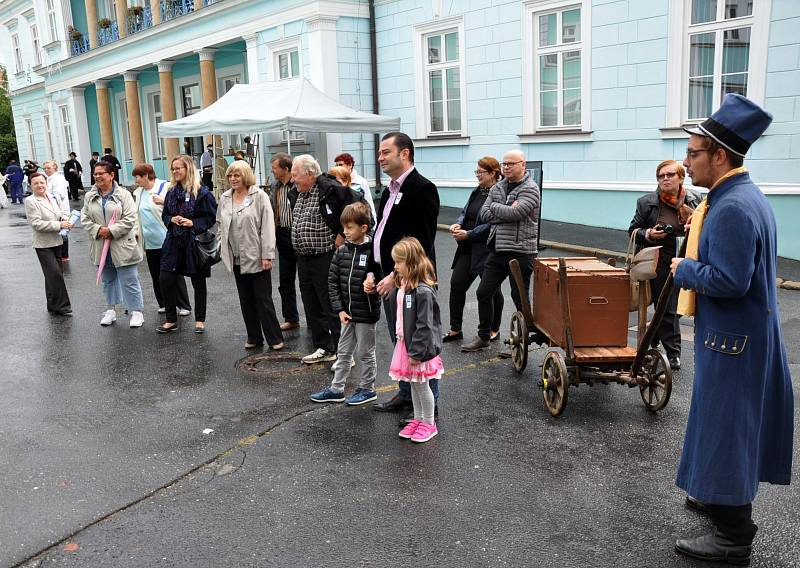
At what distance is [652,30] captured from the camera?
12.1 m

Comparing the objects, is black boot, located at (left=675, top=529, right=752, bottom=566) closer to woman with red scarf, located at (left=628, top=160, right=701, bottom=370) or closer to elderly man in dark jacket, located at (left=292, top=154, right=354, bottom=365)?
woman with red scarf, located at (left=628, top=160, right=701, bottom=370)

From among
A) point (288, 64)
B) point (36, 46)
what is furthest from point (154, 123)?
point (288, 64)

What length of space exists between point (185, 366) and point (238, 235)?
1.26m

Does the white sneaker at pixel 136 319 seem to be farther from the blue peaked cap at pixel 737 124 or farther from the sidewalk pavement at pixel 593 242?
the blue peaked cap at pixel 737 124

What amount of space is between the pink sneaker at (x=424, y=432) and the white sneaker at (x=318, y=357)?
1.93 m

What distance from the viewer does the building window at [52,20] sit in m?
32.6

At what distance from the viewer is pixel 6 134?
2218 inches

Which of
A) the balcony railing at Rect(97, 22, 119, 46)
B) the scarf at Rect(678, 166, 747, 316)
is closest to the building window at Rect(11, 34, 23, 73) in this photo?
the balcony railing at Rect(97, 22, 119, 46)

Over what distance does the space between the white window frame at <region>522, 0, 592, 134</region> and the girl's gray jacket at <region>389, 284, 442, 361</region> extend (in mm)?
9714

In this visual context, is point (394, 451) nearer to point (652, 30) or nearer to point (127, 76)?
point (652, 30)

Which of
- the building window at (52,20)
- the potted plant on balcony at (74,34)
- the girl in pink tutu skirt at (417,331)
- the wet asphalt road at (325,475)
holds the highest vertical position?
the building window at (52,20)

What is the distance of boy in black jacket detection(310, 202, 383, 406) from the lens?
5.32 meters

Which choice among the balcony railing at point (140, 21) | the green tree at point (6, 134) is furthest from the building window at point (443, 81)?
the green tree at point (6, 134)

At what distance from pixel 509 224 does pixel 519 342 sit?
3.46 feet
